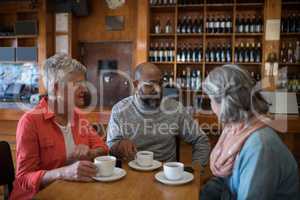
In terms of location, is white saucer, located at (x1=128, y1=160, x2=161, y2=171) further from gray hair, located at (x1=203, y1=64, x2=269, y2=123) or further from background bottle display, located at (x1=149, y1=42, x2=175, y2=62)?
background bottle display, located at (x1=149, y1=42, x2=175, y2=62)

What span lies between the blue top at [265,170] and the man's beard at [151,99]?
1.01 m

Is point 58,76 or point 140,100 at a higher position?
point 58,76

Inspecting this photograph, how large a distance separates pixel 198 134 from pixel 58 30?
10.5 ft

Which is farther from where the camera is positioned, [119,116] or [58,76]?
[119,116]

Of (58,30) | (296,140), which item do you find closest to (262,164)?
(296,140)

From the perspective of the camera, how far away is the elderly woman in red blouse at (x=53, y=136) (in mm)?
1311

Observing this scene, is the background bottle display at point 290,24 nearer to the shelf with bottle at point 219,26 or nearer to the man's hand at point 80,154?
the shelf with bottle at point 219,26

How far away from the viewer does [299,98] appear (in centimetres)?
389

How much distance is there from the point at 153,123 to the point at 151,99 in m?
0.17

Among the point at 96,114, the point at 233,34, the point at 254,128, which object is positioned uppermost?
the point at 233,34

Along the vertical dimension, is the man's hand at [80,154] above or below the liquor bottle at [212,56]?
below

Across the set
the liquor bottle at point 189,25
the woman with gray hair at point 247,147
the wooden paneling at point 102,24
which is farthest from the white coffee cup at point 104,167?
the wooden paneling at point 102,24

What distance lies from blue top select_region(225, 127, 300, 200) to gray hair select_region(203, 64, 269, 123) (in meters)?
0.10

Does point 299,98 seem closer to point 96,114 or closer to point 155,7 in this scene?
point 155,7
